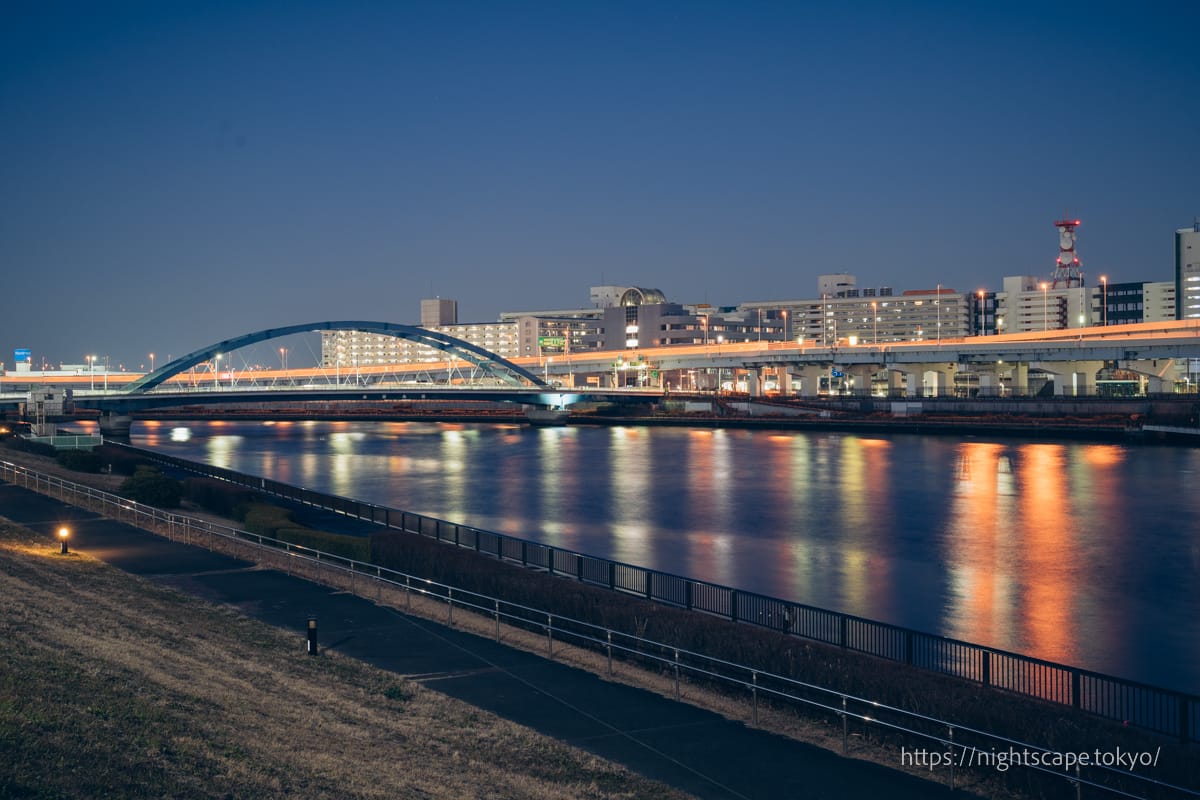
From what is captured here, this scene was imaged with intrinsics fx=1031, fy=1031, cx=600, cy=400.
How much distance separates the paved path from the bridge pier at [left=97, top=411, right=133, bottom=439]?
9057 cm

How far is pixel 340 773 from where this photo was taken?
12.2 meters

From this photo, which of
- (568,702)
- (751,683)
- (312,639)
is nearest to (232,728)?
(312,639)

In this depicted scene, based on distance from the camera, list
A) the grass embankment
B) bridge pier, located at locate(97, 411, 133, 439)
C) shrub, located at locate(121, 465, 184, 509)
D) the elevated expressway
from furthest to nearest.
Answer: bridge pier, located at locate(97, 411, 133, 439) → the elevated expressway → shrub, located at locate(121, 465, 184, 509) → the grass embankment

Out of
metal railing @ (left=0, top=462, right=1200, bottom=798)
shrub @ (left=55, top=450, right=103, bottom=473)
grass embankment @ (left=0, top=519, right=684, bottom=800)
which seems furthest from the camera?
shrub @ (left=55, top=450, right=103, bottom=473)

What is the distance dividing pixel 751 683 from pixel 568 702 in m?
3.09

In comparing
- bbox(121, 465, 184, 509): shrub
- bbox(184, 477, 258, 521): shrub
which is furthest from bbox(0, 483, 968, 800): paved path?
bbox(121, 465, 184, 509): shrub

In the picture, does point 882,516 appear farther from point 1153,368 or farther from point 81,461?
point 1153,368

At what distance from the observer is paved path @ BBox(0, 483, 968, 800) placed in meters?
13.0

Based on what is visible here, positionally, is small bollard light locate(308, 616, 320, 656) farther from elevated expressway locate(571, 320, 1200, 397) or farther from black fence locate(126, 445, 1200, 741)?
elevated expressway locate(571, 320, 1200, 397)

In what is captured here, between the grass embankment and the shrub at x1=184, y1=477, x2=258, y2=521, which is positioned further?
the shrub at x1=184, y1=477, x2=258, y2=521

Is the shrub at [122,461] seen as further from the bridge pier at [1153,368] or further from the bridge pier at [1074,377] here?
the bridge pier at [1153,368]

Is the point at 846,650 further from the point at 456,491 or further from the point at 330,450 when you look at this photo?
the point at 330,450

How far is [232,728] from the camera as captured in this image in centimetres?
1334

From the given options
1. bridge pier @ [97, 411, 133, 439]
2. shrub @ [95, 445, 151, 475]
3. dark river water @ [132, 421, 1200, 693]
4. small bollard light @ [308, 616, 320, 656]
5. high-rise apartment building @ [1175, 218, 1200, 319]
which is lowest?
dark river water @ [132, 421, 1200, 693]
